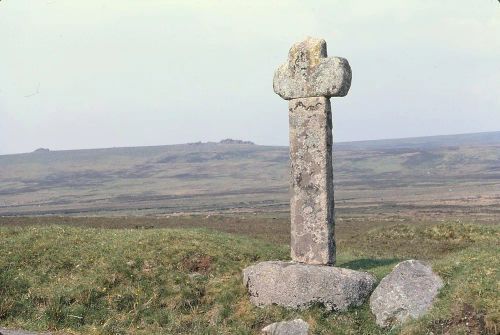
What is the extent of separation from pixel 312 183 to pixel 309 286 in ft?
10.5

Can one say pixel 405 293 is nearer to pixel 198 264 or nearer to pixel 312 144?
pixel 312 144

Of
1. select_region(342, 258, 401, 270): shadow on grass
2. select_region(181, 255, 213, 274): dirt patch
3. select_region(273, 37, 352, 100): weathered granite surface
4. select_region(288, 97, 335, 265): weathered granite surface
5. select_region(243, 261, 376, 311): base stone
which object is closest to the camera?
select_region(243, 261, 376, 311): base stone

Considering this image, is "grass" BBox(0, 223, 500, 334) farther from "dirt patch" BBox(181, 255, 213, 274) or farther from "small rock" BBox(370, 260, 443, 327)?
"small rock" BBox(370, 260, 443, 327)

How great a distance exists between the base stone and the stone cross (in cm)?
92

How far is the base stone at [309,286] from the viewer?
52.4 ft

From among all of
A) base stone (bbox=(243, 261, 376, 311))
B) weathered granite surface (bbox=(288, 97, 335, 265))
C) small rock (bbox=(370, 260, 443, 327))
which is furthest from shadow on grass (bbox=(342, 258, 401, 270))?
small rock (bbox=(370, 260, 443, 327))

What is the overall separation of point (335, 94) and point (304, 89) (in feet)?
3.39

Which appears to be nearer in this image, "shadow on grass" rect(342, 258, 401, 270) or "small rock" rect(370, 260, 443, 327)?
"small rock" rect(370, 260, 443, 327)

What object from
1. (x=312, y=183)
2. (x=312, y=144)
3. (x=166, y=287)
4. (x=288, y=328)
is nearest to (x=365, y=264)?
(x=312, y=183)

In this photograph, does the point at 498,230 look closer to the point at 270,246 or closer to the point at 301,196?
the point at 270,246

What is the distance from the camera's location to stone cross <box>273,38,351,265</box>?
1727 centimetres

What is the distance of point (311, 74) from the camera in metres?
17.5

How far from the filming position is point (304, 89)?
17625 mm

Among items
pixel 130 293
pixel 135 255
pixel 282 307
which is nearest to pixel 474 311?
pixel 282 307
